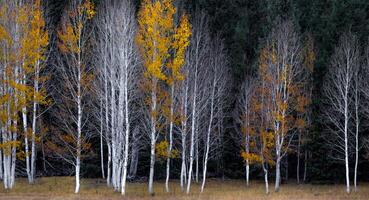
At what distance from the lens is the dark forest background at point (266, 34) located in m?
39.4

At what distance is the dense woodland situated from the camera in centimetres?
2878

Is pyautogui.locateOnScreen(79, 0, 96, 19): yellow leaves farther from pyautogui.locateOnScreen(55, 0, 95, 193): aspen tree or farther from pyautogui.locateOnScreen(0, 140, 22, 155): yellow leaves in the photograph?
pyautogui.locateOnScreen(0, 140, 22, 155): yellow leaves

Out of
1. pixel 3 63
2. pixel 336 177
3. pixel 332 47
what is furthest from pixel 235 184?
pixel 3 63

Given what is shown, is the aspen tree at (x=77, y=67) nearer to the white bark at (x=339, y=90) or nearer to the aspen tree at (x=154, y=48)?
the aspen tree at (x=154, y=48)

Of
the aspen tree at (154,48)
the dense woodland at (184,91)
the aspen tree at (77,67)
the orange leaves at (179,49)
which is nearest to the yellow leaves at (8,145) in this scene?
the dense woodland at (184,91)

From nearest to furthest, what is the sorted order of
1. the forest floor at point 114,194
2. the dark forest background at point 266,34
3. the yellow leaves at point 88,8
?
the forest floor at point 114,194 → the yellow leaves at point 88,8 → the dark forest background at point 266,34

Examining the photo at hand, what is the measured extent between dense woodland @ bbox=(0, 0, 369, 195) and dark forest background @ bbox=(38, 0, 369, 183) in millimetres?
127

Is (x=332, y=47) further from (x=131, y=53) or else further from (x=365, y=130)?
(x=131, y=53)

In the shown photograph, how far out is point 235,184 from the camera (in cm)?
3900

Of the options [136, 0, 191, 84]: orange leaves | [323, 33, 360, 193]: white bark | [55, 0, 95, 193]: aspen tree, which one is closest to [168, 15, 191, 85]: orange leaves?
[136, 0, 191, 84]: orange leaves

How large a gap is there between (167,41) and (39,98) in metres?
8.53

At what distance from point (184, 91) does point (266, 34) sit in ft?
52.8

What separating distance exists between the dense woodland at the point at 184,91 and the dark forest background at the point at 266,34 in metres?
0.13

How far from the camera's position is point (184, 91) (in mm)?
31453
